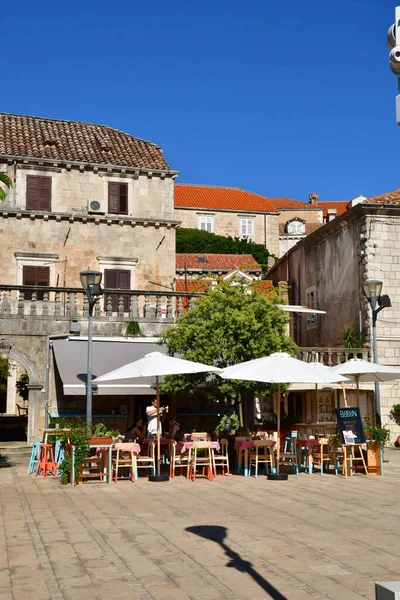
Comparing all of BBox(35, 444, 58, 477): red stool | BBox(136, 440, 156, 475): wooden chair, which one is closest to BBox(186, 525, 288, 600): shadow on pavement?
BBox(136, 440, 156, 475): wooden chair

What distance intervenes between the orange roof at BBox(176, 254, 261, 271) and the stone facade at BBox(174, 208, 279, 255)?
1326 cm

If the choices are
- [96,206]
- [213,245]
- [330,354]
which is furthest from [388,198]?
[213,245]

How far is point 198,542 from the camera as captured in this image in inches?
328

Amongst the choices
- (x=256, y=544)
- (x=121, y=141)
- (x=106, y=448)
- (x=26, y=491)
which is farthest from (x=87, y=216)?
(x=256, y=544)

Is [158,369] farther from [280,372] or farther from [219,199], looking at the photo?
[219,199]

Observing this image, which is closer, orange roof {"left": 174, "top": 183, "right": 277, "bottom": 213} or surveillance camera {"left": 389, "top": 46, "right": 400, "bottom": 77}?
surveillance camera {"left": 389, "top": 46, "right": 400, "bottom": 77}

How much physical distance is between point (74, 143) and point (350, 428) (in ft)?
55.9

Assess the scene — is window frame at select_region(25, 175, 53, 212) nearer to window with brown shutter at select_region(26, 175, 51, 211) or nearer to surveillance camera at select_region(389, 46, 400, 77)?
window with brown shutter at select_region(26, 175, 51, 211)

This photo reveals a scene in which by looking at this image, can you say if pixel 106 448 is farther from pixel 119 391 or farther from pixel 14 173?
pixel 14 173

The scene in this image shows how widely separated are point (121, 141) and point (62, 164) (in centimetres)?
338

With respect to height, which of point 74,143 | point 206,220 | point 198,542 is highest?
point 206,220

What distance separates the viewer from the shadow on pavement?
6242mm

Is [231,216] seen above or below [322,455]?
above

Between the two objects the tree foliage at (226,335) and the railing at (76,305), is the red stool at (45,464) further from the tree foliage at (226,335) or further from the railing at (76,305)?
the railing at (76,305)
